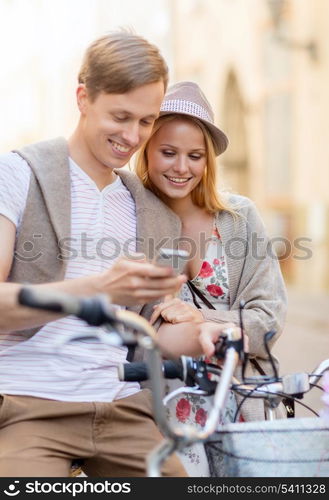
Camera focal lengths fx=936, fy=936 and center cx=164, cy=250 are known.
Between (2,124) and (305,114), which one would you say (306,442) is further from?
(2,124)

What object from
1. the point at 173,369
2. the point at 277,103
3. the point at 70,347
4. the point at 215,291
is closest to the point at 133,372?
the point at 173,369

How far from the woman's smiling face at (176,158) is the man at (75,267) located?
0.44 meters

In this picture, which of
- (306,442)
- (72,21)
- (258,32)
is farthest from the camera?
(72,21)

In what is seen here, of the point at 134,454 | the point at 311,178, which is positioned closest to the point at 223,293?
the point at 134,454

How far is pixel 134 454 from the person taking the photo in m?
2.76

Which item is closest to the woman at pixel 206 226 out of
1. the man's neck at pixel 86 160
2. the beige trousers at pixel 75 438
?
the man's neck at pixel 86 160

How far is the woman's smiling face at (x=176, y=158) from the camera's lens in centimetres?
340

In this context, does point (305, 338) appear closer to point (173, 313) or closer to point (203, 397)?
point (203, 397)

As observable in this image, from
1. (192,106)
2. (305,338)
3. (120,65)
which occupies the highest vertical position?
(120,65)

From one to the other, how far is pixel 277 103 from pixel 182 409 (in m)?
16.7

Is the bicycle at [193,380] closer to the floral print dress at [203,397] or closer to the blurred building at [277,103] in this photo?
the floral print dress at [203,397]

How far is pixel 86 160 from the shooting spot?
2990mm

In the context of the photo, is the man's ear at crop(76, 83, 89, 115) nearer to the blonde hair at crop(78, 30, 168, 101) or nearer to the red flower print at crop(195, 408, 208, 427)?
the blonde hair at crop(78, 30, 168, 101)

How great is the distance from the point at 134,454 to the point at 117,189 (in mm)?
888
